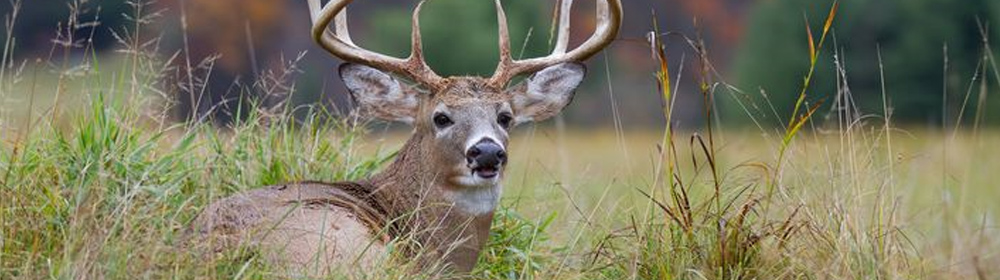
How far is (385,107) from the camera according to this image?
21.8 feet

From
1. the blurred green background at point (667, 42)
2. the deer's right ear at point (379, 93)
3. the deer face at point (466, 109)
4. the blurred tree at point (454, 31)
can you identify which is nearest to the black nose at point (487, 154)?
the deer face at point (466, 109)

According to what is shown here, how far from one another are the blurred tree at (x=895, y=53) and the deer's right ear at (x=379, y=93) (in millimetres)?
32884

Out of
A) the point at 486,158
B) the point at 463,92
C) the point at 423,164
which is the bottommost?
the point at 423,164

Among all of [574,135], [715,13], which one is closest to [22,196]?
[574,135]

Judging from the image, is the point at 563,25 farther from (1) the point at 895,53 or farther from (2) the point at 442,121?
(1) the point at 895,53

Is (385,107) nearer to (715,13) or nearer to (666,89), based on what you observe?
(666,89)

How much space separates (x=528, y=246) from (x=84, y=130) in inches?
67.2

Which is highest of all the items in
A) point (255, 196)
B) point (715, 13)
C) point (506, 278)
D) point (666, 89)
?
point (666, 89)

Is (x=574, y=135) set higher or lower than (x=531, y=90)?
lower

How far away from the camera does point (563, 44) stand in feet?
22.7

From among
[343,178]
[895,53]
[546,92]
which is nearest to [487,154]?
[546,92]

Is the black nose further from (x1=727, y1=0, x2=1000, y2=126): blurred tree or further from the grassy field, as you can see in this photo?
(x1=727, y1=0, x2=1000, y2=126): blurred tree

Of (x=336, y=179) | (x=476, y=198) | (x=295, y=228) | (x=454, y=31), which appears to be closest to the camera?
(x=295, y=228)

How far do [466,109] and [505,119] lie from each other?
22cm
